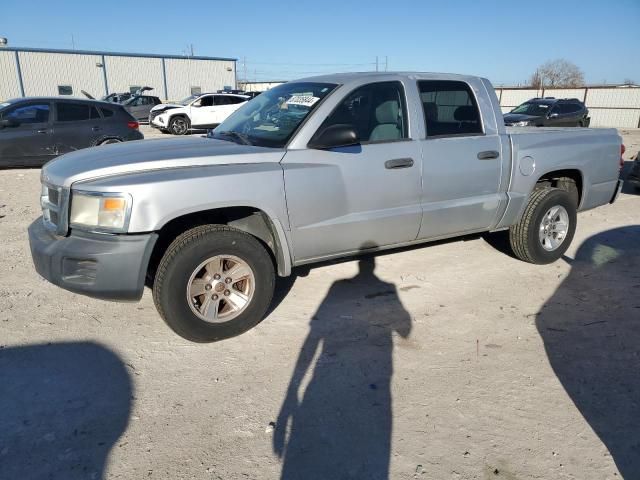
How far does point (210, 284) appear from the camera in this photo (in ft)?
11.2

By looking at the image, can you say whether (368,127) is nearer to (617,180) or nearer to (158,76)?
(617,180)

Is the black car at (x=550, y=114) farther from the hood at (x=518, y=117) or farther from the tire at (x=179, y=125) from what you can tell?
the tire at (x=179, y=125)

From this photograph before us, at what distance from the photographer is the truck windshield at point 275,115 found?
374 cm

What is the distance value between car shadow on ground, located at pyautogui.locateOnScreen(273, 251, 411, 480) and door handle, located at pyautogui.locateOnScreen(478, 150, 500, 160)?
1517 mm

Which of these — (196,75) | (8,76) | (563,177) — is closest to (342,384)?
(563,177)

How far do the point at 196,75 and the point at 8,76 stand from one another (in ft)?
51.4

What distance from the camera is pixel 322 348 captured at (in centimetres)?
339

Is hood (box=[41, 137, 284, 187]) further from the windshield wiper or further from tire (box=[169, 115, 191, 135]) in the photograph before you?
tire (box=[169, 115, 191, 135])

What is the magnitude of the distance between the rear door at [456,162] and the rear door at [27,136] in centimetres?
874

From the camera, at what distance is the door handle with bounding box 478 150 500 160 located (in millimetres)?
4324

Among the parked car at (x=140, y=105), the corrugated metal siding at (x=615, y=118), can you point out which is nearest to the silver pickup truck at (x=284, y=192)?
the parked car at (x=140, y=105)

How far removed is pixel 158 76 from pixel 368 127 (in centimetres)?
4431

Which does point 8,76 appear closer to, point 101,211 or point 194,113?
point 194,113

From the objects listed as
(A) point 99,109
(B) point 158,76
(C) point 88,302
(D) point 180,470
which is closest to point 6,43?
(B) point 158,76
